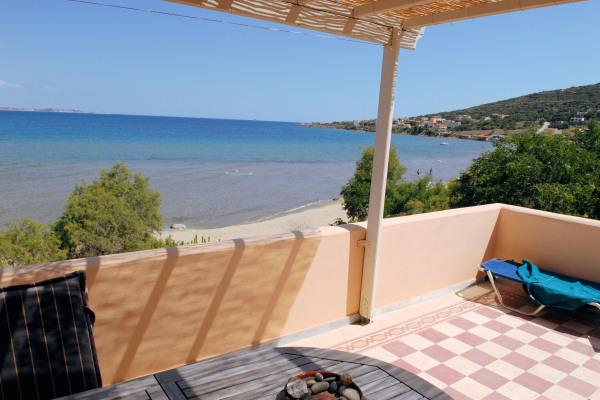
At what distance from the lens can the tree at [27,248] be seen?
9.45 m

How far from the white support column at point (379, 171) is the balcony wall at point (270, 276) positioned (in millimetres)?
81

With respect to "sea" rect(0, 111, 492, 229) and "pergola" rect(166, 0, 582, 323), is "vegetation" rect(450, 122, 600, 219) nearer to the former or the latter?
"sea" rect(0, 111, 492, 229)

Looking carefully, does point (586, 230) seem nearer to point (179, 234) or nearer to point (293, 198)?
point (179, 234)

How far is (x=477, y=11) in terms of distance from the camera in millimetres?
2391

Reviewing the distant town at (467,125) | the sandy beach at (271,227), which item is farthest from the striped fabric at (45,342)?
the sandy beach at (271,227)

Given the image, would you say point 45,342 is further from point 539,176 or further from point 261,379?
point 539,176

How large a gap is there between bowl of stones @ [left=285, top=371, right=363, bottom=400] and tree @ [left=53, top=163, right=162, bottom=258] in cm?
1133

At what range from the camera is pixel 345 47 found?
39.3 metres

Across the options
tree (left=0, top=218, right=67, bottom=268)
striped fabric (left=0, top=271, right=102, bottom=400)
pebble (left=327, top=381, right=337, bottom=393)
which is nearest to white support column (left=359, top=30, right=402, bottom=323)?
pebble (left=327, top=381, right=337, bottom=393)

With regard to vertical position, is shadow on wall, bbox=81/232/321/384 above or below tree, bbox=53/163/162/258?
above

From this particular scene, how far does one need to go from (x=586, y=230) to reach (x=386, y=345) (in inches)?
88.2

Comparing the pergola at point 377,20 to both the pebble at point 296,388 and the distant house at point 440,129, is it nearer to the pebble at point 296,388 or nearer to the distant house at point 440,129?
the pebble at point 296,388

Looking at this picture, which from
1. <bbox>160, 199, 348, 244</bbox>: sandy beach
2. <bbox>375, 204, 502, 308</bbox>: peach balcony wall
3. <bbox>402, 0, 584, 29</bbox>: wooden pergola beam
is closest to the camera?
<bbox>402, 0, 584, 29</bbox>: wooden pergola beam

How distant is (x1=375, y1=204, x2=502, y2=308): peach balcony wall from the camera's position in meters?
3.43
